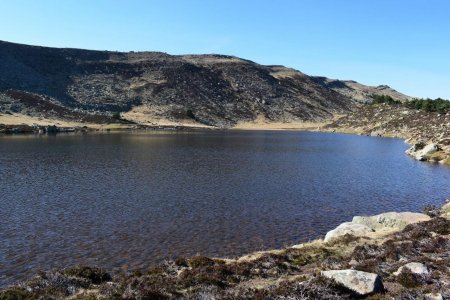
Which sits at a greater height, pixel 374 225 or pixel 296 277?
pixel 296 277

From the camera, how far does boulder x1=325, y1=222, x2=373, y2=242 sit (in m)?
28.7

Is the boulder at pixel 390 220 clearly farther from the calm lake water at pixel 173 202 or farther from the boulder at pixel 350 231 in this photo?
the calm lake water at pixel 173 202

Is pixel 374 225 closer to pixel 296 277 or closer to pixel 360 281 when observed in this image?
pixel 296 277

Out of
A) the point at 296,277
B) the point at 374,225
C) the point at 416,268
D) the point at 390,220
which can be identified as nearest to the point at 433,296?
the point at 416,268

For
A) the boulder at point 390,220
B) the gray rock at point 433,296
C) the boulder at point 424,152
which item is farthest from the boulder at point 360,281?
the boulder at point 424,152

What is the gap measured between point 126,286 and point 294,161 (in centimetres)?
6263

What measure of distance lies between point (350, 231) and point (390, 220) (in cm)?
456

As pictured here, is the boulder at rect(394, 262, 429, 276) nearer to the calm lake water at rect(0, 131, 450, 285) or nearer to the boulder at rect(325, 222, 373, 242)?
the boulder at rect(325, 222, 373, 242)

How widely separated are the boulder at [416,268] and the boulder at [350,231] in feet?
26.9

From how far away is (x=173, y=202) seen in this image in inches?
1625

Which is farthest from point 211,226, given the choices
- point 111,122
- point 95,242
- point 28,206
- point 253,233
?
point 111,122

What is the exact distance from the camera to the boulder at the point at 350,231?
94.1ft

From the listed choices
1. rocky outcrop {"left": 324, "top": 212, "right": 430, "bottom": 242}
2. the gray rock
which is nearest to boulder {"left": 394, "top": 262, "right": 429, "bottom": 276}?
the gray rock

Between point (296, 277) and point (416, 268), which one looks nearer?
point (416, 268)
